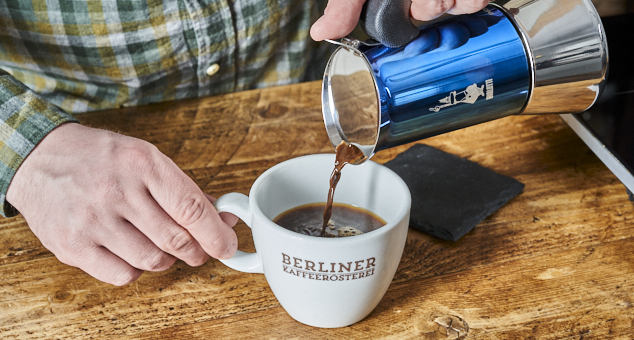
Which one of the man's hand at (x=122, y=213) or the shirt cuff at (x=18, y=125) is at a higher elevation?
the shirt cuff at (x=18, y=125)

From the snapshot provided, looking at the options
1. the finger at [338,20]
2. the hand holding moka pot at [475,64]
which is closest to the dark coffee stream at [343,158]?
the hand holding moka pot at [475,64]

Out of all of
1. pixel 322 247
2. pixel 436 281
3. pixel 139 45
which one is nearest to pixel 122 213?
pixel 322 247

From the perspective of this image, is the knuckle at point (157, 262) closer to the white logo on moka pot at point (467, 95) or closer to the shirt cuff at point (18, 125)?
Result: the shirt cuff at point (18, 125)

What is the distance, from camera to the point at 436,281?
0.66 metres

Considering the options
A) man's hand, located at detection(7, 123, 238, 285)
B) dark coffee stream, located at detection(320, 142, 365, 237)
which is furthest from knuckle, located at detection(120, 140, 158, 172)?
dark coffee stream, located at detection(320, 142, 365, 237)

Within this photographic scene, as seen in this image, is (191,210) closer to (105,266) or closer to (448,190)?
(105,266)

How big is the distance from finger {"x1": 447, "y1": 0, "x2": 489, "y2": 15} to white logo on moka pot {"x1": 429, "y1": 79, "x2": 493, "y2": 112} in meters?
0.08

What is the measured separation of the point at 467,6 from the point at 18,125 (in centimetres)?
58

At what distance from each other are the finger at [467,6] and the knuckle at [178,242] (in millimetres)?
394

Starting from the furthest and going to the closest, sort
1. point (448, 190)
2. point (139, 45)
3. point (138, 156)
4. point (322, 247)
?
point (139, 45) < point (448, 190) < point (138, 156) < point (322, 247)

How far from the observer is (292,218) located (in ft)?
2.21

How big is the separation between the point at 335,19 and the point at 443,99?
155 mm

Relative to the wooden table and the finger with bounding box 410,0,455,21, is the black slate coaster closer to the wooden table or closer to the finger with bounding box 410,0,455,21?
the wooden table

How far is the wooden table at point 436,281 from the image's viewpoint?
1.94ft
